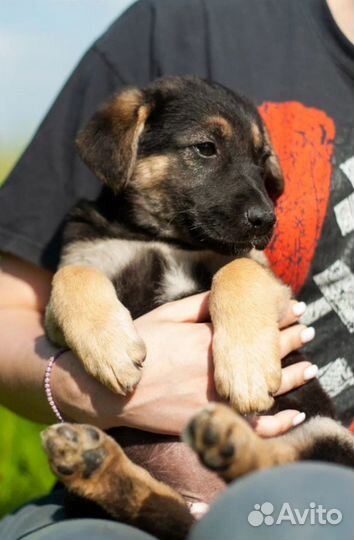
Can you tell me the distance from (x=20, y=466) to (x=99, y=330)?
2148mm

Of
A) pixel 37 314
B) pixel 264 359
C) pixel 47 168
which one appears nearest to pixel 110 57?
pixel 47 168

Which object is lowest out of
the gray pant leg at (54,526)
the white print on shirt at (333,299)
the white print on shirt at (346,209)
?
the gray pant leg at (54,526)

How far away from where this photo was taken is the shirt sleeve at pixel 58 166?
335 cm

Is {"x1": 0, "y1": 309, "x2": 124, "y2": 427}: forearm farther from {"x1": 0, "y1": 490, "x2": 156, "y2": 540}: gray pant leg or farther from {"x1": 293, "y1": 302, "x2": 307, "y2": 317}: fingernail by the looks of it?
{"x1": 293, "y1": 302, "x2": 307, "y2": 317}: fingernail

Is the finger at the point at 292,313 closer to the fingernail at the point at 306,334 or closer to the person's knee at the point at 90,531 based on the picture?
the fingernail at the point at 306,334

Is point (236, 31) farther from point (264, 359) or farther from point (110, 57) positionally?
point (264, 359)

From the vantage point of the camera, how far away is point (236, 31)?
137 inches

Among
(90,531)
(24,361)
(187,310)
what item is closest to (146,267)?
(187,310)

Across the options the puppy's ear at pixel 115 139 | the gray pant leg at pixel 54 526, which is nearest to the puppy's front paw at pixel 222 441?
the gray pant leg at pixel 54 526

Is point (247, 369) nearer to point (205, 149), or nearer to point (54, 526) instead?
point (54, 526)

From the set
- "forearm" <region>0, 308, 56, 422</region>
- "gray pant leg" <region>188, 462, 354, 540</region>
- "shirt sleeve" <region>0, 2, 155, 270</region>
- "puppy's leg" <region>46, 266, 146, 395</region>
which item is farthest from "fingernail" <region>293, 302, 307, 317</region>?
"gray pant leg" <region>188, 462, 354, 540</region>

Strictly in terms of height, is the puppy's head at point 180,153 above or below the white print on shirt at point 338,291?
above

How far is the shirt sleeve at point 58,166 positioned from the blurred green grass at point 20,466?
105 cm

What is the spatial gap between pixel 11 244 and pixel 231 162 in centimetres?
86
